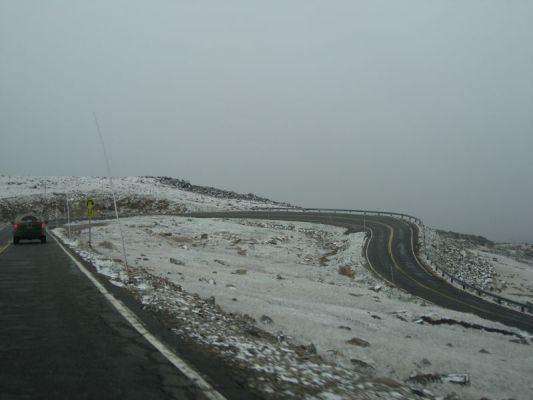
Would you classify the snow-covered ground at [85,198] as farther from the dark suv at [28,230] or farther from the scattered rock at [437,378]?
the scattered rock at [437,378]

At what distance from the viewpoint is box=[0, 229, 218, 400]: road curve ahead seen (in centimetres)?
488

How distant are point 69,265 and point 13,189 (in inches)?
2985

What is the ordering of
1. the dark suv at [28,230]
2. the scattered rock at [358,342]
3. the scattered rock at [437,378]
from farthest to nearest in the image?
1. the dark suv at [28,230]
2. the scattered rock at [358,342]
3. the scattered rock at [437,378]

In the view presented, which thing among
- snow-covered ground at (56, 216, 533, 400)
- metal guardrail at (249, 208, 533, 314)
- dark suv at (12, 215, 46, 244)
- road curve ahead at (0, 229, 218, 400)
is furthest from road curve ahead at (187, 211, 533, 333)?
dark suv at (12, 215, 46, 244)

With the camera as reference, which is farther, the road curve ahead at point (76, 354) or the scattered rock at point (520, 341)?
the scattered rock at point (520, 341)

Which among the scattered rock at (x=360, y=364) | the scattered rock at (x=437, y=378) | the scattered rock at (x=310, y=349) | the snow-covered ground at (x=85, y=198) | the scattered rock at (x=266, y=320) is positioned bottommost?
the scattered rock at (x=437, y=378)

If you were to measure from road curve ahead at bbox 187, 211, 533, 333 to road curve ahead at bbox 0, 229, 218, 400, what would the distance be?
61.1ft

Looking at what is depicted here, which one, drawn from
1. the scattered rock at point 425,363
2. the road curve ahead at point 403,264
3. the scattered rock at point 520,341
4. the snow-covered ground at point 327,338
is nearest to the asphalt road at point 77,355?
the snow-covered ground at point 327,338

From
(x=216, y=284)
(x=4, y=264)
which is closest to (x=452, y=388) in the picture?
(x=216, y=284)

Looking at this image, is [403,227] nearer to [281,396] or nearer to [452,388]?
[452,388]

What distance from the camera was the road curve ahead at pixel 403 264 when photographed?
24.5m

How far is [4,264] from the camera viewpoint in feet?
54.5

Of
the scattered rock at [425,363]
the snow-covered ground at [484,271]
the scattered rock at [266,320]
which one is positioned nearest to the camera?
the scattered rock at [425,363]

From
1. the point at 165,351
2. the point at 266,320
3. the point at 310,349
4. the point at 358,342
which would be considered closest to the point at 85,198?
the point at 266,320
